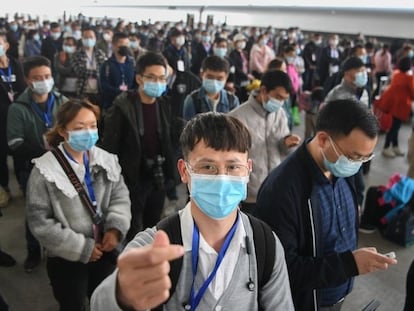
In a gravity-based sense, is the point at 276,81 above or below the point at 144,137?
above

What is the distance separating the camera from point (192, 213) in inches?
48.1

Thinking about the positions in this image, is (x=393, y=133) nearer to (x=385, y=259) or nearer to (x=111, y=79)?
(x=111, y=79)

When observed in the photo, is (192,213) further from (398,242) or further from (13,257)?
(398,242)

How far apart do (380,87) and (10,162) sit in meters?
6.92

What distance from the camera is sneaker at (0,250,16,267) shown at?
117 inches

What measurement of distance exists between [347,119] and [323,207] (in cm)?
40

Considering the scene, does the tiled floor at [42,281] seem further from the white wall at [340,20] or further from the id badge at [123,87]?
the white wall at [340,20]

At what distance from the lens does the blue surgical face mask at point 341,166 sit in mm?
1643

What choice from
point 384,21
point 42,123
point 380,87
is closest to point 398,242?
point 42,123

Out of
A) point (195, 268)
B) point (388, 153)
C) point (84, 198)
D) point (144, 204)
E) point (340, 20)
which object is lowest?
point (388, 153)

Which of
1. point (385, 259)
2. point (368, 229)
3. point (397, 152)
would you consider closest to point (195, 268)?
point (385, 259)

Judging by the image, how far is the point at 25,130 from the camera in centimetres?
272

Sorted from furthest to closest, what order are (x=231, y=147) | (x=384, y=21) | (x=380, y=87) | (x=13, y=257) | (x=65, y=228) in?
1. (x=384, y=21)
2. (x=380, y=87)
3. (x=13, y=257)
4. (x=65, y=228)
5. (x=231, y=147)

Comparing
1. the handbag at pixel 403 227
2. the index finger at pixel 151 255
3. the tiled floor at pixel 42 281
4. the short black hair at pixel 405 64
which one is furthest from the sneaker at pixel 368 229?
the index finger at pixel 151 255
